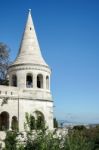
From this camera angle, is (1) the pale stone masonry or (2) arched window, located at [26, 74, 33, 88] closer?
(1) the pale stone masonry

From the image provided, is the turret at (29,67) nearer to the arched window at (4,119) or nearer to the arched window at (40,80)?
the arched window at (40,80)

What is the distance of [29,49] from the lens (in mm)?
28016

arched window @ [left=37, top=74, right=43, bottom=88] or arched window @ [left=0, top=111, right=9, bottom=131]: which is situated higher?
arched window @ [left=37, top=74, right=43, bottom=88]

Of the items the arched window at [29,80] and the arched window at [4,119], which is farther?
the arched window at [29,80]

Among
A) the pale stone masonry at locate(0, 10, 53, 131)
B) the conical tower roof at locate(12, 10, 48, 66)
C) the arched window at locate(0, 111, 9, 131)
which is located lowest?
the arched window at locate(0, 111, 9, 131)

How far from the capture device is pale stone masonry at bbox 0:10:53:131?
2495 centimetres

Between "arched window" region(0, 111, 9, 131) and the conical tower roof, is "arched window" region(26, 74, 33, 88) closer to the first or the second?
the conical tower roof

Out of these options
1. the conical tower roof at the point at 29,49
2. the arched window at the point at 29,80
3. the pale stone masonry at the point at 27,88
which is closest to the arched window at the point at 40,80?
the pale stone masonry at the point at 27,88

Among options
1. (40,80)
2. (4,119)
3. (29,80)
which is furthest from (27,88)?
(4,119)

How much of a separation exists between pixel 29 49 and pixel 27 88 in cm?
335

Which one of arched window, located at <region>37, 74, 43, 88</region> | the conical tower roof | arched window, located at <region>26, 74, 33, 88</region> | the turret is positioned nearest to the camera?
the turret

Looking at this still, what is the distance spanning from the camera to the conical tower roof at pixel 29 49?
89.7ft

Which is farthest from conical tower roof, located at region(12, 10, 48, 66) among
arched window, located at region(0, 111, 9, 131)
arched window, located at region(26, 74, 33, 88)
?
arched window, located at region(0, 111, 9, 131)

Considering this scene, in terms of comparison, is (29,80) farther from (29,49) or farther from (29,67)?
(29,49)
